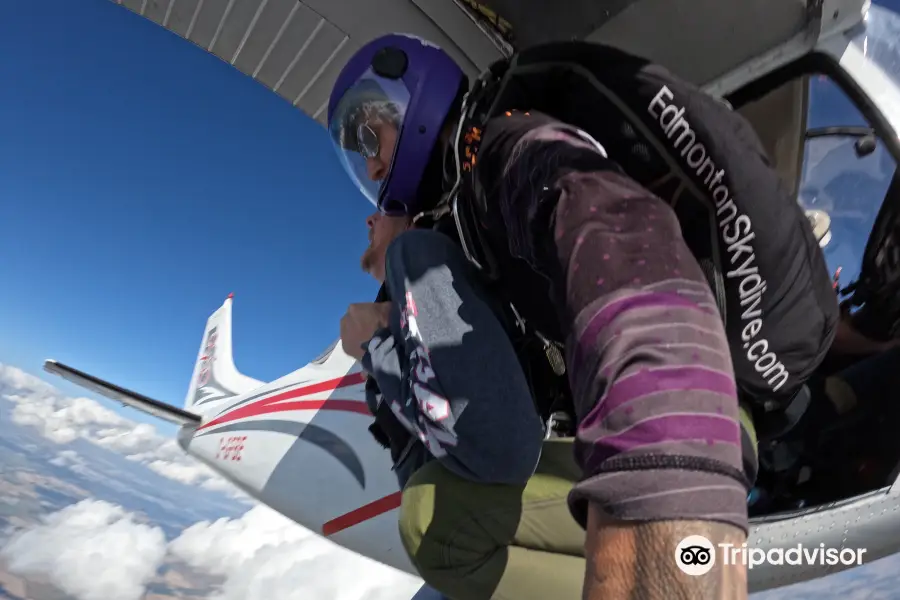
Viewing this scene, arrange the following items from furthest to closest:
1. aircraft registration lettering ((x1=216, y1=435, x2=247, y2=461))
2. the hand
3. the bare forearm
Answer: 1. aircraft registration lettering ((x1=216, y1=435, x2=247, y2=461))
2. the hand
3. the bare forearm

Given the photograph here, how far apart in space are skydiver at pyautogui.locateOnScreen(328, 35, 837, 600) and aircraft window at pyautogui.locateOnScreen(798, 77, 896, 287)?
818 millimetres

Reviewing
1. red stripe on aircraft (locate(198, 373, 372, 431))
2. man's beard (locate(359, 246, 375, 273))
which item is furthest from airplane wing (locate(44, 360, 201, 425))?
man's beard (locate(359, 246, 375, 273))

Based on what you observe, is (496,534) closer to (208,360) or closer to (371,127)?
(371,127)

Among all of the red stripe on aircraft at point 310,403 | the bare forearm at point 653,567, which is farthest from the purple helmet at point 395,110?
the red stripe on aircraft at point 310,403

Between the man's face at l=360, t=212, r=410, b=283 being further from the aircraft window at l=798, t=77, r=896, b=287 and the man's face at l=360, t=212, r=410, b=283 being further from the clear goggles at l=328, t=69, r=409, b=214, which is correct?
the aircraft window at l=798, t=77, r=896, b=287

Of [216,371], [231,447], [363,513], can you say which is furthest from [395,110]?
[216,371]

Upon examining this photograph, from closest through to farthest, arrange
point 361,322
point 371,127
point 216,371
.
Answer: point 361,322 < point 371,127 < point 216,371

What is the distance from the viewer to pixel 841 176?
153 centimetres

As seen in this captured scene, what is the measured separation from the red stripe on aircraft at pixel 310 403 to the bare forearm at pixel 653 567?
2.86 meters

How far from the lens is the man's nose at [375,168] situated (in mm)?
1403

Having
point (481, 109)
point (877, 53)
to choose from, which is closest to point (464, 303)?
point (481, 109)

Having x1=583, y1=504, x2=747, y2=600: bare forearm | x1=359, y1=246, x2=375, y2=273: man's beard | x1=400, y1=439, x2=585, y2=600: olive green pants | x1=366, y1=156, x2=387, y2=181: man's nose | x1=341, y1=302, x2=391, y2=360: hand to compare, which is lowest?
x1=400, y1=439, x2=585, y2=600: olive green pants

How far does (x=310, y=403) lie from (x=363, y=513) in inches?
39.0

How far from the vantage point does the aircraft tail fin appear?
7.47m
